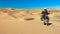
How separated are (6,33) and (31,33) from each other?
4.45ft

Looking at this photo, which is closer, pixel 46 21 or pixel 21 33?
pixel 21 33

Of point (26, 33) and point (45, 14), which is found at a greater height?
point (45, 14)

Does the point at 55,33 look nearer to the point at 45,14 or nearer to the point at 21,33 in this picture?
the point at 21,33

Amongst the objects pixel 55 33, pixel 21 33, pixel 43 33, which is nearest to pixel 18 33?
pixel 21 33

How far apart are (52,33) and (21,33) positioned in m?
1.75

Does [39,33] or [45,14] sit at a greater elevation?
[45,14]

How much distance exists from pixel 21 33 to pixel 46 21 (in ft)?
16.0

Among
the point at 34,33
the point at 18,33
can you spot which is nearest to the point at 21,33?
the point at 18,33

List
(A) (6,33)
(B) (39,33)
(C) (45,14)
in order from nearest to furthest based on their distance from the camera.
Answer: (A) (6,33) < (B) (39,33) < (C) (45,14)

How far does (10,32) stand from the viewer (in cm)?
917

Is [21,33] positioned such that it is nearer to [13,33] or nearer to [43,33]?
[13,33]

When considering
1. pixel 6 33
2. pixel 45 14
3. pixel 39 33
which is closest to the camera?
pixel 6 33

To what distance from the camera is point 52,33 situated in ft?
31.2

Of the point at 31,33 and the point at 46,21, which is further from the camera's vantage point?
the point at 46,21
